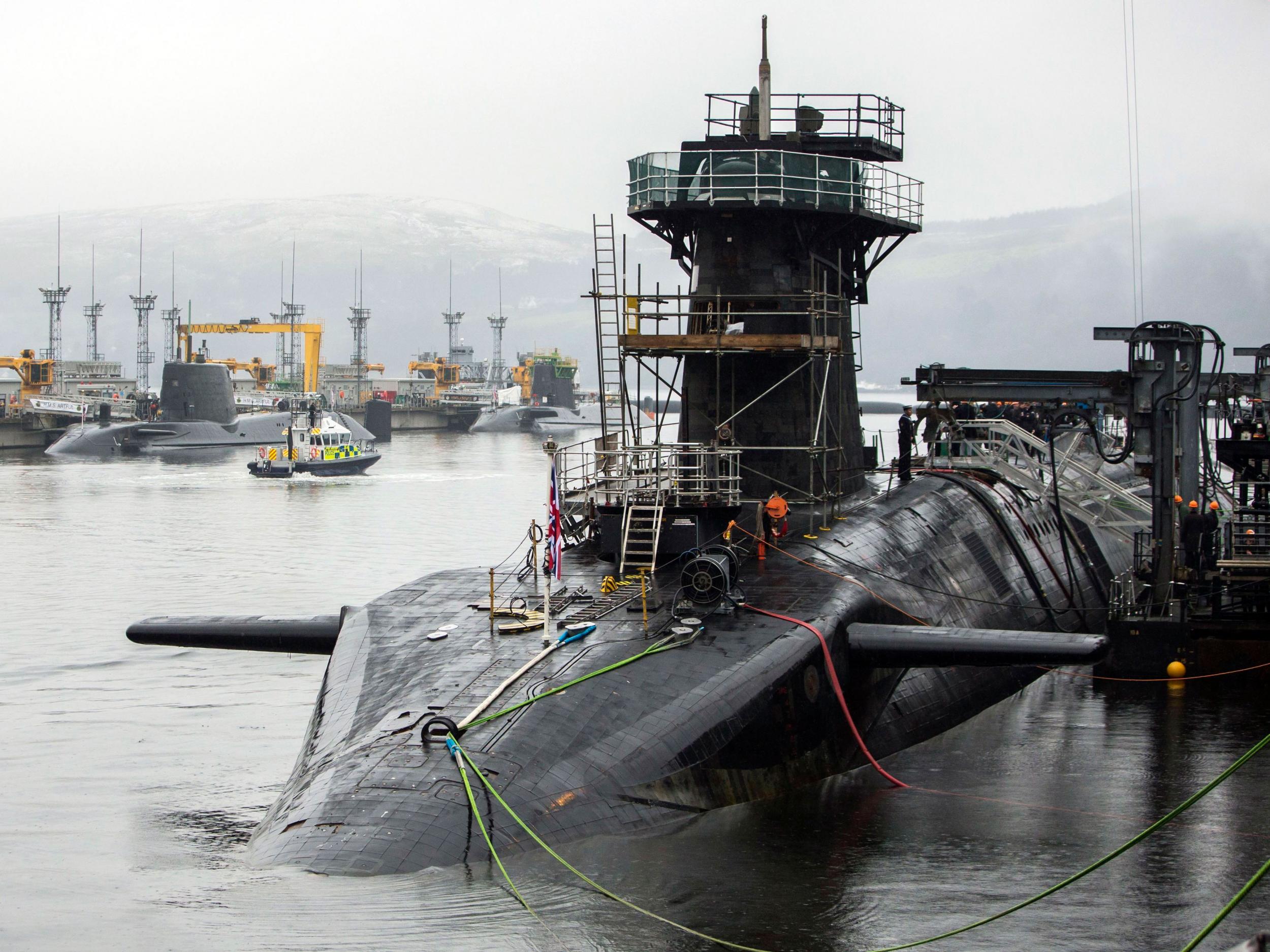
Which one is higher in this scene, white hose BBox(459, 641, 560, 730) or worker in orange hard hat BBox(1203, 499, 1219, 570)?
worker in orange hard hat BBox(1203, 499, 1219, 570)

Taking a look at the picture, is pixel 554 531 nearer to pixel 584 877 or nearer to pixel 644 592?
pixel 644 592

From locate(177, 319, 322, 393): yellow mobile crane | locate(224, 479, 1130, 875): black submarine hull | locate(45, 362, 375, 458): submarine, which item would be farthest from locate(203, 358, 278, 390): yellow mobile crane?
locate(224, 479, 1130, 875): black submarine hull

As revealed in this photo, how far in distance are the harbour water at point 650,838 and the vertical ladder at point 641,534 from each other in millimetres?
4117

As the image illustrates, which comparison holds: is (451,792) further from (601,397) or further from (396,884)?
(601,397)

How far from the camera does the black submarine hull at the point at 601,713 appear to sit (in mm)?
12672

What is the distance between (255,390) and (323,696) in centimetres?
15848

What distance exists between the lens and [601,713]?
47.1ft

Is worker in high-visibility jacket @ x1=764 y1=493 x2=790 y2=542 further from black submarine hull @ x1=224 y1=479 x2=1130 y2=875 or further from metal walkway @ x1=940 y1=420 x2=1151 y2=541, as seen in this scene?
metal walkway @ x1=940 y1=420 x2=1151 y2=541

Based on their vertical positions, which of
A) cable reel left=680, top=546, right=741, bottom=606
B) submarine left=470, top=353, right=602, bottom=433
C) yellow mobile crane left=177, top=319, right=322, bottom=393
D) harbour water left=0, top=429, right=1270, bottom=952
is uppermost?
yellow mobile crane left=177, top=319, right=322, bottom=393

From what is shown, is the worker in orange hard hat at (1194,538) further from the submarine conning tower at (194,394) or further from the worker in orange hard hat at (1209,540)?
the submarine conning tower at (194,394)

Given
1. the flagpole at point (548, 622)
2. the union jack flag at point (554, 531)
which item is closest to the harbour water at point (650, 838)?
the flagpole at point (548, 622)

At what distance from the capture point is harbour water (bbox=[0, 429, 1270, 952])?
464 inches

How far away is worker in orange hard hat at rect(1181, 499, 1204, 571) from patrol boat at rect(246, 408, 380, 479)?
64.1m

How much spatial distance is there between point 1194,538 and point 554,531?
45.6ft
